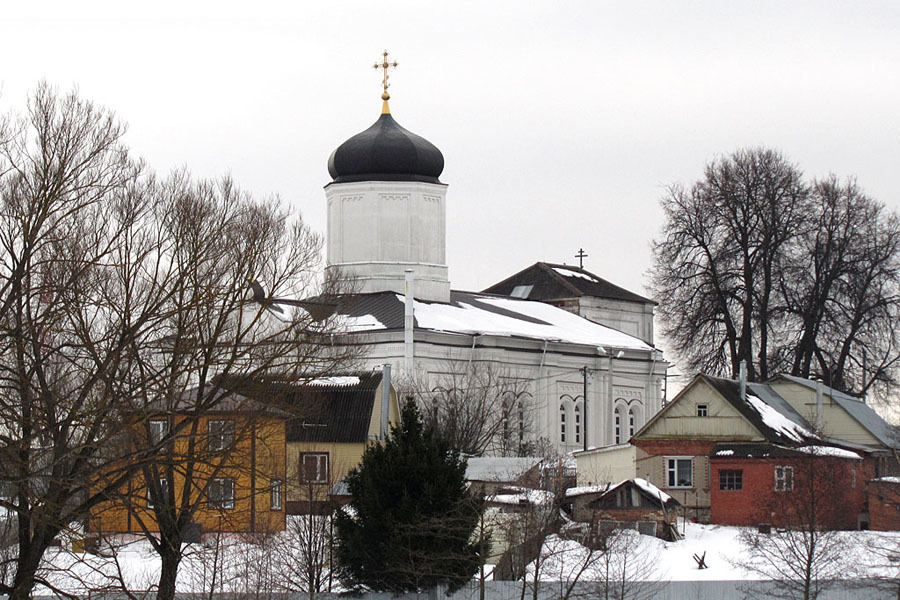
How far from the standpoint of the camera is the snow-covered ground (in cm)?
2836

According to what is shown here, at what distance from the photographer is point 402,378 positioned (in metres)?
53.3

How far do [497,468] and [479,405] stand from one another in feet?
40.4

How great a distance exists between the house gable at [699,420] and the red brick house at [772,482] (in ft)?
2.29

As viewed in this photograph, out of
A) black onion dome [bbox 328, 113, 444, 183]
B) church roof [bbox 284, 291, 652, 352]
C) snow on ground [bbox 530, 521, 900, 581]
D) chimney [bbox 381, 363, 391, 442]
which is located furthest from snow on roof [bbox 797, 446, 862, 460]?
black onion dome [bbox 328, 113, 444, 183]

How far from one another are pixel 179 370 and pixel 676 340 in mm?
30101

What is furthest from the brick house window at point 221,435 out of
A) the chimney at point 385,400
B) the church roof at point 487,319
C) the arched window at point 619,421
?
the arched window at point 619,421

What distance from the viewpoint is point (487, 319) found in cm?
5953

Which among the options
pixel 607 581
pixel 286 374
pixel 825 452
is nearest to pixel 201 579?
pixel 286 374

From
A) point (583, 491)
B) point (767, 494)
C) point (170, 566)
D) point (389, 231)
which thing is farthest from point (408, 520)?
point (389, 231)

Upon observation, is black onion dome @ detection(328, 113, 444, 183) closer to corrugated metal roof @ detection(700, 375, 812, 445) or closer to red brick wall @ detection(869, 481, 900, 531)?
corrugated metal roof @ detection(700, 375, 812, 445)

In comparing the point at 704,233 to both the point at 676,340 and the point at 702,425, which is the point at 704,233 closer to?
the point at 676,340

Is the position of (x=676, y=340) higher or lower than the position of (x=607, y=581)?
higher

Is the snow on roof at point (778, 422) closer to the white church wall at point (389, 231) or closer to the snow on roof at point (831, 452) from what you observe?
the snow on roof at point (831, 452)

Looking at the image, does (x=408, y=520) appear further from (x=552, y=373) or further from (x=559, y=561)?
(x=552, y=373)
